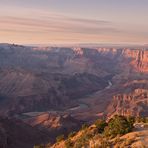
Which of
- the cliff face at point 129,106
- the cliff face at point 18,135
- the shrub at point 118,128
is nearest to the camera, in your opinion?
the shrub at point 118,128

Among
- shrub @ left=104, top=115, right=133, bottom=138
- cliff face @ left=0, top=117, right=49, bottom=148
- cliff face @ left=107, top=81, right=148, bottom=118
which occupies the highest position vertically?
shrub @ left=104, top=115, right=133, bottom=138

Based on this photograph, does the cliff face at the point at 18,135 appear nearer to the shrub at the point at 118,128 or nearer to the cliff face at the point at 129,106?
the cliff face at the point at 129,106

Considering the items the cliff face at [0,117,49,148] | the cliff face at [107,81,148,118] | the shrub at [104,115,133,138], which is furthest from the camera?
the cliff face at [107,81,148,118]

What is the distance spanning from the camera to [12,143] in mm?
93562

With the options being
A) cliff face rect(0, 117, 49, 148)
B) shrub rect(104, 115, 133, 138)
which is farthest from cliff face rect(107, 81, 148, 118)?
shrub rect(104, 115, 133, 138)

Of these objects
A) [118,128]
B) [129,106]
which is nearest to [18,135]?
[118,128]

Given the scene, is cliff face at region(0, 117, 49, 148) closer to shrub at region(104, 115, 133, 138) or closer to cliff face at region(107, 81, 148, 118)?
cliff face at region(107, 81, 148, 118)

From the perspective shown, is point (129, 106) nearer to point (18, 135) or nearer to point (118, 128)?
point (18, 135)

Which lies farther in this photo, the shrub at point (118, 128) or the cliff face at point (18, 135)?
the cliff face at point (18, 135)

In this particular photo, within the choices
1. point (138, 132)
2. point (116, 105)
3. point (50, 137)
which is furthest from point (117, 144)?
point (116, 105)

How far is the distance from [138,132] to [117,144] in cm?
320

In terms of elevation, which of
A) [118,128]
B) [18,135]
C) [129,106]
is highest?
[118,128]

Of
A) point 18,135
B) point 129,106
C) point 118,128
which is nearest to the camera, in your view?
point 118,128

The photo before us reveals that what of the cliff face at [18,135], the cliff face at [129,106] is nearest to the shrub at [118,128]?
the cliff face at [18,135]
